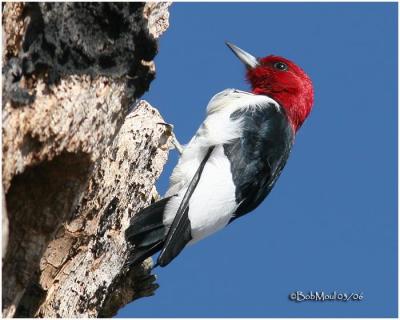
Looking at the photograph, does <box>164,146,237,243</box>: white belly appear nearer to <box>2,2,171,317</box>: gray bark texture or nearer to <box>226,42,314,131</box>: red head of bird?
<box>2,2,171,317</box>: gray bark texture

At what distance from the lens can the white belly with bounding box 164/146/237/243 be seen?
429 cm

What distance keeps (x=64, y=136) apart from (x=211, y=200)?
152cm

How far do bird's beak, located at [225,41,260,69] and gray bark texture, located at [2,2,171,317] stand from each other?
6.51ft

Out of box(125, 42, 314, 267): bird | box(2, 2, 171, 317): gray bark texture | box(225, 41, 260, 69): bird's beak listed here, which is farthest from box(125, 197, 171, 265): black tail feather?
box(225, 41, 260, 69): bird's beak

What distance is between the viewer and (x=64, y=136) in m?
3.03

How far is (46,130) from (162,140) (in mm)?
1645

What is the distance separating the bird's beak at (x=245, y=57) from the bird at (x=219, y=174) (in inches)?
25.7

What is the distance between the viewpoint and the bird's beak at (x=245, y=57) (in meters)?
5.82

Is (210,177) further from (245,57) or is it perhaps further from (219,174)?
(245,57)

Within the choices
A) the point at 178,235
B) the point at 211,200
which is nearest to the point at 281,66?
the point at 211,200

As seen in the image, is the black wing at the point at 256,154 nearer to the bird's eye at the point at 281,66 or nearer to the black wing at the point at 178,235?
the black wing at the point at 178,235

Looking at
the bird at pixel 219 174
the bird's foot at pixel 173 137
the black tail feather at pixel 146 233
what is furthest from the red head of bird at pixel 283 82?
the black tail feather at pixel 146 233

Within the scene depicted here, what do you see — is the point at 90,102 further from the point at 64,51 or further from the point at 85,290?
the point at 85,290

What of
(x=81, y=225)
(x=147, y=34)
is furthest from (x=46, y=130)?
(x=81, y=225)
